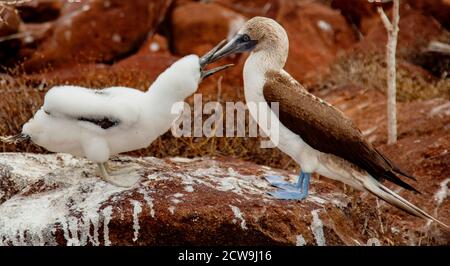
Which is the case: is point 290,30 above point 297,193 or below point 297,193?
below

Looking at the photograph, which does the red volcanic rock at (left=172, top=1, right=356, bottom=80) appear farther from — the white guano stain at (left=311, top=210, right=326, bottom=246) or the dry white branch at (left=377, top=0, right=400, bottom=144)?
the white guano stain at (left=311, top=210, right=326, bottom=246)

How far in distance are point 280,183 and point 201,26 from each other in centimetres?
727

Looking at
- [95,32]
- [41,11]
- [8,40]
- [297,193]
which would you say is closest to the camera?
[297,193]

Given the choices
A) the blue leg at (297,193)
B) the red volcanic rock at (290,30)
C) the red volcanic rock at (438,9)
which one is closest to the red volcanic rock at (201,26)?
the red volcanic rock at (290,30)

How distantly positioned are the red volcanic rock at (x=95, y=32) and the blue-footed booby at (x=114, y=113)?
260 inches

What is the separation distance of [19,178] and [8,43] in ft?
21.7

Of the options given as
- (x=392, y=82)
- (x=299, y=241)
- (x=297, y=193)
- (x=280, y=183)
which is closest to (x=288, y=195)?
(x=297, y=193)

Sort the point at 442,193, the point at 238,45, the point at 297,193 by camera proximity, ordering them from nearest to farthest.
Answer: the point at 238,45 → the point at 297,193 → the point at 442,193

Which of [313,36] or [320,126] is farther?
[313,36]

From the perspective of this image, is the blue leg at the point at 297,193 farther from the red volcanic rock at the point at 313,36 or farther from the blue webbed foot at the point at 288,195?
the red volcanic rock at the point at 313,36

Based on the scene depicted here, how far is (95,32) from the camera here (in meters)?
11.6

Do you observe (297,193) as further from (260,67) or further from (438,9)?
(438,9)

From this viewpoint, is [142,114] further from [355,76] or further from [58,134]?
[355,76]

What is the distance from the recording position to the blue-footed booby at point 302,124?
15.5 ft
